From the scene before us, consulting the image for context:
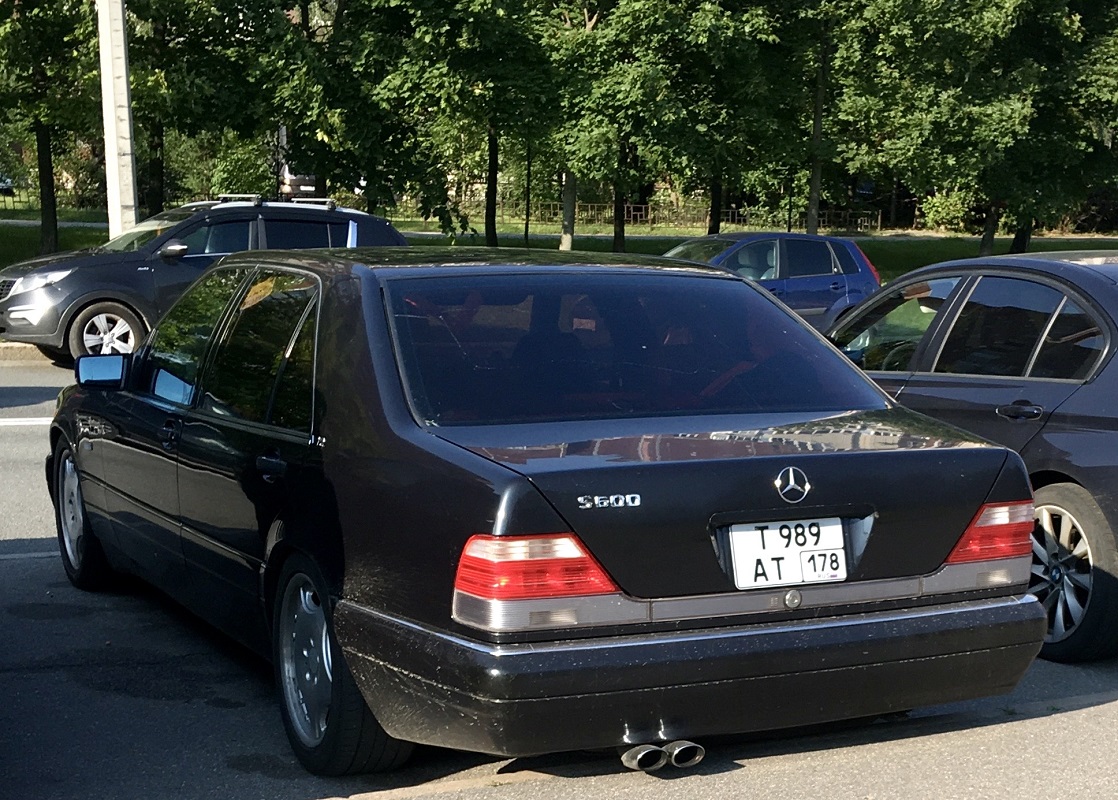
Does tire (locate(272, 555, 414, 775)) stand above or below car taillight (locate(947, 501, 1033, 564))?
below

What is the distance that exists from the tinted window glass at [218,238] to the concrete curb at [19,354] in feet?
8.47

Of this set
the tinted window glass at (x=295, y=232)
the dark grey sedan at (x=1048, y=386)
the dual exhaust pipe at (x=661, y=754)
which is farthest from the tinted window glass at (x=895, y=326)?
the tinted window glass at (x=295, y=232)

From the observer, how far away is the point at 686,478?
3.74m

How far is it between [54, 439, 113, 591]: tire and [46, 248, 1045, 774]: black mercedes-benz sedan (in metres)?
1.64

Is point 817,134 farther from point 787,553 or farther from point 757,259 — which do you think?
point 787,553

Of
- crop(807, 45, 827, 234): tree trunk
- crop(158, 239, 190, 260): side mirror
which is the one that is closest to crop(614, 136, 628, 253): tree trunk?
crop(807, 45, 827, 234): tree trunk

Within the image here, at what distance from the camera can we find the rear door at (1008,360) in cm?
578

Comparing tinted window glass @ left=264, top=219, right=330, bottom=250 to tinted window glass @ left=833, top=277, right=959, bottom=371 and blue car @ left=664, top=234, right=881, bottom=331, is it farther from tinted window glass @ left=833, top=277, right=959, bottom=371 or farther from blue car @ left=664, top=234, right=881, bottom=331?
tinted window glass @ left=833, top=277, right=959, bottom=371

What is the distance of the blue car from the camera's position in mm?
18703

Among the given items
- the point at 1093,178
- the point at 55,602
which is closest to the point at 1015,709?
the point at 55,602

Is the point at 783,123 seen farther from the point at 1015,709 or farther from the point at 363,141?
the point at 1015,709

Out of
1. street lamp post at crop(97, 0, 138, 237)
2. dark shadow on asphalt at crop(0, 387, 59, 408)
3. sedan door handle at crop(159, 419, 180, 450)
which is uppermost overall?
street lamp post at crop(97, 0, 138, 237)

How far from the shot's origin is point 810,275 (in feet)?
62.5

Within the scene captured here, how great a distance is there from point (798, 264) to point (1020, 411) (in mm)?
13358
